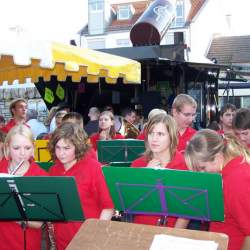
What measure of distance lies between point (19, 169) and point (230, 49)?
3121cm

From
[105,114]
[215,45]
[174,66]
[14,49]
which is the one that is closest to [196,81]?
[174,66]

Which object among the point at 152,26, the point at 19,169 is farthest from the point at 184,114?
the point at 152,26

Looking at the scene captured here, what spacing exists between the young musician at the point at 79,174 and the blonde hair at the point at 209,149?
71 cm

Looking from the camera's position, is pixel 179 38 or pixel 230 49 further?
pixel 230 49

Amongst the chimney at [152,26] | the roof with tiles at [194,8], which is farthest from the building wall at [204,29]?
the chimney at [152,26]

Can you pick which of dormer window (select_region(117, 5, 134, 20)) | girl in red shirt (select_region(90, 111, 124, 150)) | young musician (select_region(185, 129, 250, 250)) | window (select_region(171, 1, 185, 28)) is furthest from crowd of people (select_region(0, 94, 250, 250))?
dormer window (select_region(117, 5, 134, 20))

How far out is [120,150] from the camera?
18.0 ft

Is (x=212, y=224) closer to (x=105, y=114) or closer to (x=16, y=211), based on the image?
(x=16, y=211)

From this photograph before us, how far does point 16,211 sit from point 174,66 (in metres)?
7.47

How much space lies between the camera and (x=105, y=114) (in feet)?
20.0

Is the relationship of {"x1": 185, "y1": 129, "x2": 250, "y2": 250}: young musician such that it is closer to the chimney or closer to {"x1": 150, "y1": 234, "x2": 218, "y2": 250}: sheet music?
{"x1": 150, "y1": 234, "x2": 218, "y2": 250}: sheet music

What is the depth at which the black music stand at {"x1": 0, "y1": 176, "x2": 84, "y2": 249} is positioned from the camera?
276 centimetres

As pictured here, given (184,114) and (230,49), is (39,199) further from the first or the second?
(230,49)

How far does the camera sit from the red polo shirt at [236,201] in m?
2.44
